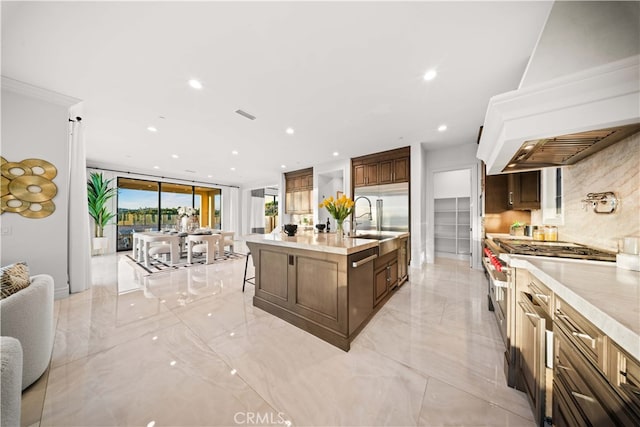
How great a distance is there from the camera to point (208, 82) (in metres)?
2.44

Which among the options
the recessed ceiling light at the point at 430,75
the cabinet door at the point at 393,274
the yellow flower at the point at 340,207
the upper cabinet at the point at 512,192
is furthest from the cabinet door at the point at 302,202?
the recessed ceiling light at the point at 430,75

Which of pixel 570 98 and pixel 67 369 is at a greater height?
pixel 570 98

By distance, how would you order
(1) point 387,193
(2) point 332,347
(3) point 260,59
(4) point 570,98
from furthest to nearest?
(1) point 387,193
(3) point 260,59
(2) point 332,347
(4) point 570,98

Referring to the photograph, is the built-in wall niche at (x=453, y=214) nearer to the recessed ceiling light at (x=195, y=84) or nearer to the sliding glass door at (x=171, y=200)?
the recessed ceiling light at (x=195, y=84)

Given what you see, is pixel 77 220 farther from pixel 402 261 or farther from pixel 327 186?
pixel 327 186

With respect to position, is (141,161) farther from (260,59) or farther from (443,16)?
(443,16)

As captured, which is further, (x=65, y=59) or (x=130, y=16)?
(x=65, y=59)

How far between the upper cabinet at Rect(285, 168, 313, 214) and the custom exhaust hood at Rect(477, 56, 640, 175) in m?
5.37

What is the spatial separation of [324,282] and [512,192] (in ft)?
10.1

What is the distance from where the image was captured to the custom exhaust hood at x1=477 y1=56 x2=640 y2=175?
1069 millimetres

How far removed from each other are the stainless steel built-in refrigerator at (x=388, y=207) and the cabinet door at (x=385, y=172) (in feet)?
0.42

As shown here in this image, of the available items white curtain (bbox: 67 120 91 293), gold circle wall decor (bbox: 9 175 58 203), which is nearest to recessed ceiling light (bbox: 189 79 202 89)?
white curtain (bbox: 67 120 91 293)

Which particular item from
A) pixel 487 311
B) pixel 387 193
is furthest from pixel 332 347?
pixel 387 193

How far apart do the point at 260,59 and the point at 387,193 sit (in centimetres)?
374
